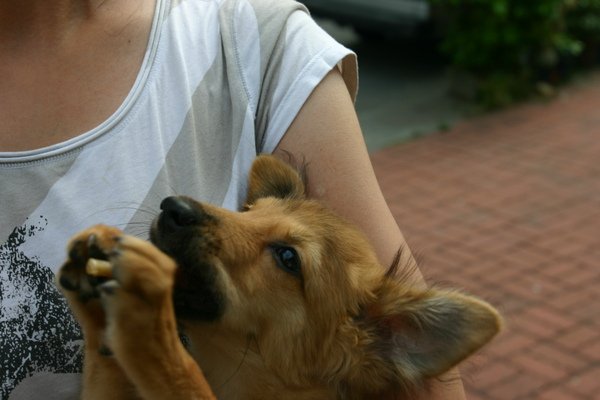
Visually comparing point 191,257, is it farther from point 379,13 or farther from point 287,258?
point 379,13

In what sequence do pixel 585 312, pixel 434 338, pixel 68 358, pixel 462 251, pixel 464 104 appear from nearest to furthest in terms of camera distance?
1. pixel 68 358
2. pixel 434 338
3. pixel 585 312
4. pixel 462 251
5. pixel 464 104

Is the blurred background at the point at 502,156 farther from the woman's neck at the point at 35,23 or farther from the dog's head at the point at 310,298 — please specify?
the woman's neck at the point at 35,23

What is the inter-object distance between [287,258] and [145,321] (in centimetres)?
82

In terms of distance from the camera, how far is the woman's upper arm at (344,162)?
2473 mm

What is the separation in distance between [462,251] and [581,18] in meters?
4.91

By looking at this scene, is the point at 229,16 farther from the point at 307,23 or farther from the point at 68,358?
the point at 68,358

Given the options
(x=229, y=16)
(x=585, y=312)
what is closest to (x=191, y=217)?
(x=229, y=16)

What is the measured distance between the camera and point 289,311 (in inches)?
104

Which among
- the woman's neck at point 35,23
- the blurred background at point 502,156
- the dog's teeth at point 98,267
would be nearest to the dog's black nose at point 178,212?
the dog's teeth at point 98,267

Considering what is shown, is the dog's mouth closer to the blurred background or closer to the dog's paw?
the dog's paw

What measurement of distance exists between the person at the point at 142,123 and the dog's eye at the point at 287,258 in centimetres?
19

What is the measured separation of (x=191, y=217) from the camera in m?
2.37

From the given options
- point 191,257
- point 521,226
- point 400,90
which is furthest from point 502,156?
point 191,257

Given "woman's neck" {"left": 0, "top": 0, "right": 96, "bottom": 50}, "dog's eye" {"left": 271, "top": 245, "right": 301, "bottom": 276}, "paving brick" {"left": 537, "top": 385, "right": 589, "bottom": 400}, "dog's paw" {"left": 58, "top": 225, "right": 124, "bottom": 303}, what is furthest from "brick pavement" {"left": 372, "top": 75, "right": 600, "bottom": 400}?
"dog's paw" {"left": 58, "top": 225, "right": 124, "bottom": 303}
